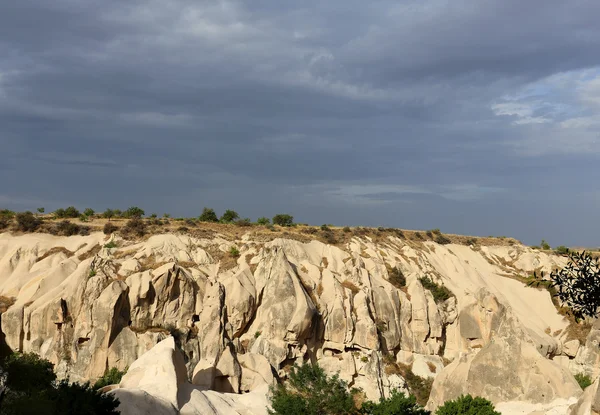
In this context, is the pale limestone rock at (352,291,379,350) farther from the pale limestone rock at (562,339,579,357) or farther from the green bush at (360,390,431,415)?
the pale limestone rock at (562,339,579,357)

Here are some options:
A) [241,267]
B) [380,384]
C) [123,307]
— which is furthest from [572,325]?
[123,307]

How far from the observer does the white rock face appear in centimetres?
3475

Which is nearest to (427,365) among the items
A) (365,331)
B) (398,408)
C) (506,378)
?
(365,331)

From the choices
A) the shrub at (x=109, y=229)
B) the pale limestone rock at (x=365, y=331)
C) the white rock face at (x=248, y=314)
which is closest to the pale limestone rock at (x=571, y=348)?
the white rock face at (x=248, y=314)

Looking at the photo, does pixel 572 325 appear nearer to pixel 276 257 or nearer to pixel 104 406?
pixel 276 257

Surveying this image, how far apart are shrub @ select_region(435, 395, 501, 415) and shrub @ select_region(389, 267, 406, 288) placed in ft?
79.3

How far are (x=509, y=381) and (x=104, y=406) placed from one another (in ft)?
58.6

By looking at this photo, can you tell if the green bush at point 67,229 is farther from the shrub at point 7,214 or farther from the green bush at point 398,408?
the green bush at point 398,408

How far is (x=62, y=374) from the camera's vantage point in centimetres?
3394

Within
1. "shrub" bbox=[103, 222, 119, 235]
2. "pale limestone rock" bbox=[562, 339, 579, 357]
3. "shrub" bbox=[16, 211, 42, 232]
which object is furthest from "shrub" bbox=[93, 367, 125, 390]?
"pale limestone rock" bbox=[562, 339, 579, 357]

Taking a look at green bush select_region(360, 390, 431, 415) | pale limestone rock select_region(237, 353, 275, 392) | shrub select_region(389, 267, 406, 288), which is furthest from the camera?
shrub select_region(389, 267, 406, 288)

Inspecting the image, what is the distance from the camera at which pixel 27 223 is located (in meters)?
50.4

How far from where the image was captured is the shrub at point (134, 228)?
162 feet

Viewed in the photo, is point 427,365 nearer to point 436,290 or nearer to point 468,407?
point 436,290
